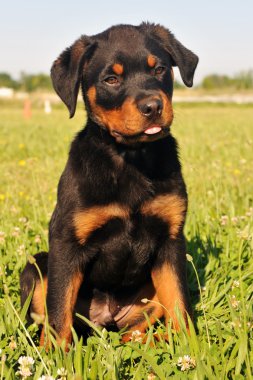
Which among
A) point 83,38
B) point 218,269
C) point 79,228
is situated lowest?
point 218,269

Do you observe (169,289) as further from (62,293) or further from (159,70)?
(159,70)

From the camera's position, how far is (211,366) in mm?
2193

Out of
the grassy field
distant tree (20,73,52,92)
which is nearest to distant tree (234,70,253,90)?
distant tree (20,73,52,92)

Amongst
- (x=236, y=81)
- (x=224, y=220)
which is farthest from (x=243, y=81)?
(x=224, y=220)

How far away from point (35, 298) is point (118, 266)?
0.50 metres

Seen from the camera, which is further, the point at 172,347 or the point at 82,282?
the point at 82,282

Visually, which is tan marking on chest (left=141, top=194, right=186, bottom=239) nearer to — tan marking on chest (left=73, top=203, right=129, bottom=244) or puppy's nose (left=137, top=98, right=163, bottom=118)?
tan marking on chest (left=73, top=203, right=129, bottom=244)

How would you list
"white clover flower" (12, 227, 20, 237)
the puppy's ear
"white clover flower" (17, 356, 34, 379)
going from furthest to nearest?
"white clover flower" (12, 227, 20, 237), the puppy's ear, "white clover flower" (17, 356, 34, 379)

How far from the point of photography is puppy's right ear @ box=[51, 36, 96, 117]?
2.97 m

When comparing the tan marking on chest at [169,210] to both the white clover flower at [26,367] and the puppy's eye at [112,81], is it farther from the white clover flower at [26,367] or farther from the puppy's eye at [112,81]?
the white clover flower at [26,367]

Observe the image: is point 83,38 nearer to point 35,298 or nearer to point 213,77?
point 35,298

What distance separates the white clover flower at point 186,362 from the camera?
6.97ft

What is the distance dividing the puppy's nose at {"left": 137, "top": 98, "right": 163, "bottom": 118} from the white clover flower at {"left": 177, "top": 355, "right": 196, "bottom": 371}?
1153 millimetres

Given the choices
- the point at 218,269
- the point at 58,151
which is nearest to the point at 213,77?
the point at 58,151
